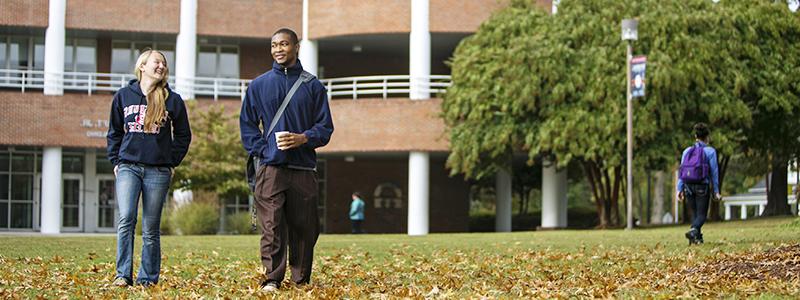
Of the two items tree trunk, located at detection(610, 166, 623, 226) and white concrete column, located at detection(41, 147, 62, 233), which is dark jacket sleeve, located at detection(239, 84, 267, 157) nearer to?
tree trunk, located at detection(610, 166, 623, 226)

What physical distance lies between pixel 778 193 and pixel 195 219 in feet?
61.4

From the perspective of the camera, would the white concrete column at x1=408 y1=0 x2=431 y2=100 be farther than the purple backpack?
Yes

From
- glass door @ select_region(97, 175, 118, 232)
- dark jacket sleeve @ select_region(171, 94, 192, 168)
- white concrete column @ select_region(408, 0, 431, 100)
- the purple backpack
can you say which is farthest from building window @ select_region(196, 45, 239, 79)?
dark jacket sleeve @ select_region(171, 94, 192, 168)

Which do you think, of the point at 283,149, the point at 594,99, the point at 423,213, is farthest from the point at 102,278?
the point at 423,213

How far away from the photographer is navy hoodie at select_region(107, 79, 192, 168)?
11375 millimetres

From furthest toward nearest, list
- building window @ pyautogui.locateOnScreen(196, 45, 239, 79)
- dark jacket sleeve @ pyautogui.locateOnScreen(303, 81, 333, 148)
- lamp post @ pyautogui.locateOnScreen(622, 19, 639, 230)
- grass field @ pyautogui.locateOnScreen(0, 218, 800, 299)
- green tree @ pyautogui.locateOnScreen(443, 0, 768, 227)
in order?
1. building window @ pyautogui.locateOnScreen(196, 45, 239, 79)
2. green tree @ pyautogui.locateOnScreen(443, 0, 768, 227)
3. lamp post @ pyautogui.locateOnScreen(622, 19, 639, 230)
4. dark jacket sleeve @ pyautogui.locateOnScreen(303, 81, 333, 148)
5. grass field @ pyautogui.locateOnScreen(0, 218, 800, 299)

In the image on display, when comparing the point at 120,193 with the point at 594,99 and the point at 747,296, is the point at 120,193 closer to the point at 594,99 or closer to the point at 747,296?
the point at 747,296

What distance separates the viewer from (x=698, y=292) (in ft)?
33.7

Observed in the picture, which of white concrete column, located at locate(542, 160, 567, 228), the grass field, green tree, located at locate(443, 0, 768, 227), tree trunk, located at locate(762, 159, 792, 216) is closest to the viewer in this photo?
the grass field

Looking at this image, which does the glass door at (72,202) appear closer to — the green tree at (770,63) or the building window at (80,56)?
the building window at (80,56)

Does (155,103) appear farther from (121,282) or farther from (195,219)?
(195,219)

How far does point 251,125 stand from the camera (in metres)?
11.1

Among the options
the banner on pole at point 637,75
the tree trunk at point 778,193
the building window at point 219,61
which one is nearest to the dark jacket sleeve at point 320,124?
the banner on pole at point 637,75

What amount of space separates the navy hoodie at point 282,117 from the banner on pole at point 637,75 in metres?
24.5
